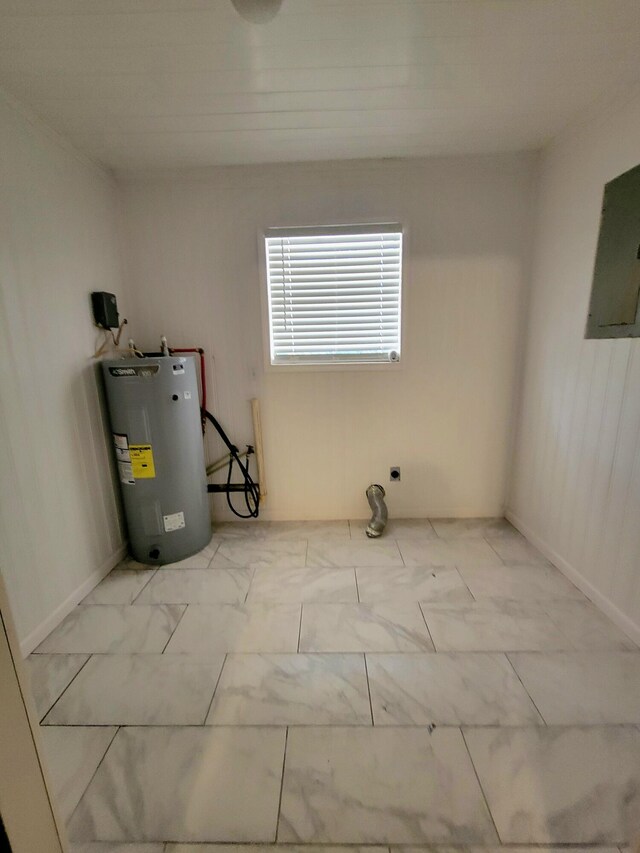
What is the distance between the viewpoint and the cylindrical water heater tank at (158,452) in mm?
1916

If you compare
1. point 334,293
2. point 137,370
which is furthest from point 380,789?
point 334,293

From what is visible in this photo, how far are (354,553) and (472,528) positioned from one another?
919 millimetres

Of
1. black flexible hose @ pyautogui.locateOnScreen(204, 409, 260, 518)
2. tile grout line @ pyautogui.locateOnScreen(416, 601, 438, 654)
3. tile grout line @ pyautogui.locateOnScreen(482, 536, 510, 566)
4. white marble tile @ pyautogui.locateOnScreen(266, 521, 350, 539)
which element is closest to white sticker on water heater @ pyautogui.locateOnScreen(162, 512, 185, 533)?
black flexible hose @ pyautogui.locateOnScreen(204, 409, 260, 518)

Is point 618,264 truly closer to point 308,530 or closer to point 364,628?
point 364,628

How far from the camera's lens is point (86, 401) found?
1.93 meters

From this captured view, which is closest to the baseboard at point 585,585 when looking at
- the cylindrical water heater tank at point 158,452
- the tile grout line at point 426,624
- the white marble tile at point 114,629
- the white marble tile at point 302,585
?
the tile grout line at point 426,624

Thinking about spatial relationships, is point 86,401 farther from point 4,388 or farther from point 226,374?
point 226,374

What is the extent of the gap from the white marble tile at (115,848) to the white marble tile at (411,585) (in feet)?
3.66

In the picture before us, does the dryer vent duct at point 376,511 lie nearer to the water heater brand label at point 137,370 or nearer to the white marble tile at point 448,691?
the white marble tile at point 448,691

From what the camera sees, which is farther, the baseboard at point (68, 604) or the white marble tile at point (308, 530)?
the white marble tile at point (308, 530)

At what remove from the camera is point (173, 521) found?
2.11 m

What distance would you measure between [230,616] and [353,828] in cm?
94

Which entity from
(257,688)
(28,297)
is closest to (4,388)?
(28,297)

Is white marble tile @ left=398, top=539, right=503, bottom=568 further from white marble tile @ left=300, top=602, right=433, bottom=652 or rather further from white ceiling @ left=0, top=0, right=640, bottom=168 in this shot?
white ceiling @ left=0, top=0, right=640, bottom=168
